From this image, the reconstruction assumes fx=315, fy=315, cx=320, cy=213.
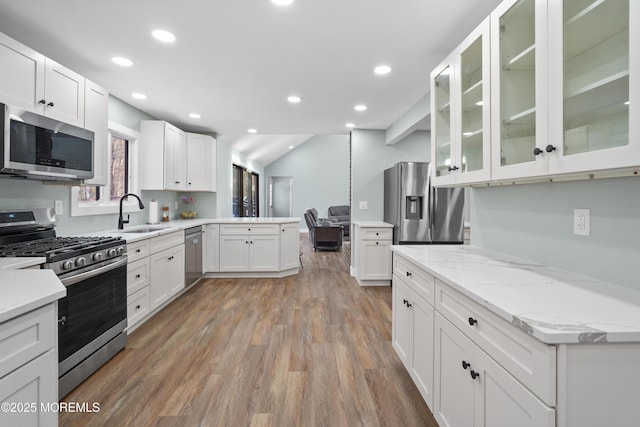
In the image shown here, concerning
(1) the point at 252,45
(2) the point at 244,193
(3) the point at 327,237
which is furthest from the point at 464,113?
(2) the point at 244,193

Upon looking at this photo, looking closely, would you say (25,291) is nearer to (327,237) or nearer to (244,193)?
(327,237)

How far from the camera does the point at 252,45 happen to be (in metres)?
2.35

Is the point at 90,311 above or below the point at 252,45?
below

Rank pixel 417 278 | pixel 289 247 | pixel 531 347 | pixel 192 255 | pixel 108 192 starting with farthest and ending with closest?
1. pixel 289 247
2. pixel 192 255
3. pixel 108 192
4. pixel 417 278
5. pixel 531 347

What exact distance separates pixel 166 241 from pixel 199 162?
5.83 ft

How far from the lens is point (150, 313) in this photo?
10.1ft

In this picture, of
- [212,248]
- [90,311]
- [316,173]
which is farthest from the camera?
[316,173]

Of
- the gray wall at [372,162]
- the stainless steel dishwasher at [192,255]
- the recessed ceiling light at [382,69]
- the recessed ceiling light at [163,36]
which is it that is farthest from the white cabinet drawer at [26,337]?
the gray wall at [372,162]

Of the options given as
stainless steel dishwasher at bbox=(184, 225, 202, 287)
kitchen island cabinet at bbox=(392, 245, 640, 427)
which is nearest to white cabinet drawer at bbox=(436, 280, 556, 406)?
kitchen island cabinet at bbox=(392, 245, 640, 427)

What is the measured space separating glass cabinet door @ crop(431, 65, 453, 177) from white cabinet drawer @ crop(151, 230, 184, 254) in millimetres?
2710

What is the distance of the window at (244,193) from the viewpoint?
7.69 meters

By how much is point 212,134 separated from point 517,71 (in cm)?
475

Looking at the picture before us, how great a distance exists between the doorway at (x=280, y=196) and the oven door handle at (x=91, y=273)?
8.88 meters

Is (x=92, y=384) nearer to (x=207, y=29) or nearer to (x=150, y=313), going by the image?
(x=150, y=313)
